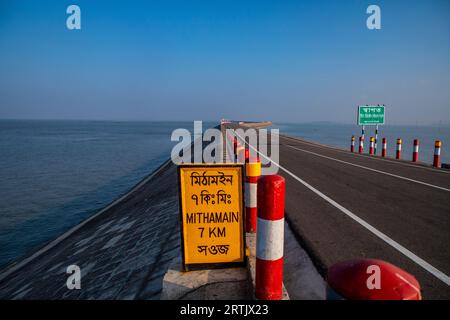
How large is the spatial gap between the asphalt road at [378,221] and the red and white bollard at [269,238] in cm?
124

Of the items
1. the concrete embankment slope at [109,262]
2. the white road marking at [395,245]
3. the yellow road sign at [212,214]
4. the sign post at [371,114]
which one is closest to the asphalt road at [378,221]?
the white road marking at [395,245]

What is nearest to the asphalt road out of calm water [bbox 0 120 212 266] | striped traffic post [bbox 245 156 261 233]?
striped traffic post [bbox 245 156 261 233]

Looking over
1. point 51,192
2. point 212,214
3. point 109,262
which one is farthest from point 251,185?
point 51,192

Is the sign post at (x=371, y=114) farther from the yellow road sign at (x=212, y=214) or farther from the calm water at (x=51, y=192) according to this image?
the yellow road sign at (x=212, y=214)

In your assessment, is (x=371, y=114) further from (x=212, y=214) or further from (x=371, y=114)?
(x=212, y=214)

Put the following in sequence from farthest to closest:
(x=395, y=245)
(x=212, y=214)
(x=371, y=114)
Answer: (x=371, y=114) < (x=395, y=245) < (x=212, y=214)

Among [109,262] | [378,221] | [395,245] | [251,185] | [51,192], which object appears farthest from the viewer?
[51,192]

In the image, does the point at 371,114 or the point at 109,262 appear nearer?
the point at 109,262

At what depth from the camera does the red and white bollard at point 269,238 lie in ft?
8.01

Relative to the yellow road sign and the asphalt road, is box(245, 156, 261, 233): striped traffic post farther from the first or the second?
the asphalt road

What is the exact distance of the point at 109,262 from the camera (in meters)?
6.46

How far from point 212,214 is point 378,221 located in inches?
138

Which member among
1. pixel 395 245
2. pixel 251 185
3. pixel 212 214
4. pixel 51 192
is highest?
pixel 251 185
